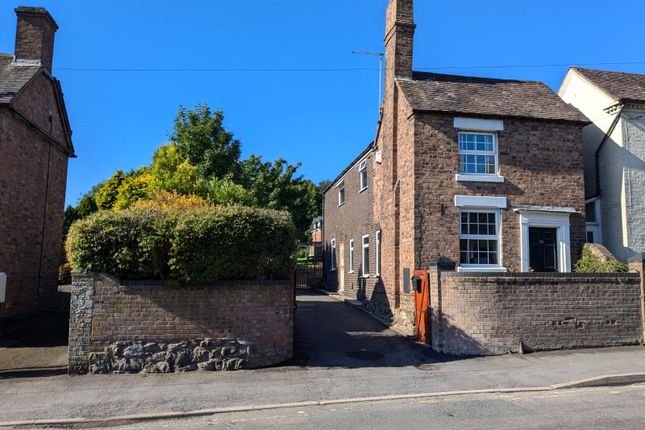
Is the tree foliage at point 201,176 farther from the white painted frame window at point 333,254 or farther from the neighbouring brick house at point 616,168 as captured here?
the neighbouring brick house at point 616,168

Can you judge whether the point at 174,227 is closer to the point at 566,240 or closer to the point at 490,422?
the point at 490,422

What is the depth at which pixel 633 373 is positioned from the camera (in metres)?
9.41

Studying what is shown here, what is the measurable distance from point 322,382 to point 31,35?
47.4 ft

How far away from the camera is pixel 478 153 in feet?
48.2

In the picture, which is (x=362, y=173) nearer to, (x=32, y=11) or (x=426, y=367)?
(x=426, y=367)

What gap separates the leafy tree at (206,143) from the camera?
2409 centimetres

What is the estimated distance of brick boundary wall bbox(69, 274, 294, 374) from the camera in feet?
31.9

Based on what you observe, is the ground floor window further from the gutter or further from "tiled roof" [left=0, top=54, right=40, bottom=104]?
"tiled roof" [left=0, top=54, right=40, bottom=104]

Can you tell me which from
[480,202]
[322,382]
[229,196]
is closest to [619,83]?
[480,202]

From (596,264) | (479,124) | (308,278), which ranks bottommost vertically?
(308,278)

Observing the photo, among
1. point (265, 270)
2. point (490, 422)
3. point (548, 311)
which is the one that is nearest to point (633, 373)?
point (548, 311)

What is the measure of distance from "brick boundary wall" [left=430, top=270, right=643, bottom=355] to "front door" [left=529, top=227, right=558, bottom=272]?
89.2 inches

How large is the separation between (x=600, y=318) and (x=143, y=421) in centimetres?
1064

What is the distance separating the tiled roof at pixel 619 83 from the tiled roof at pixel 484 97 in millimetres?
1910
